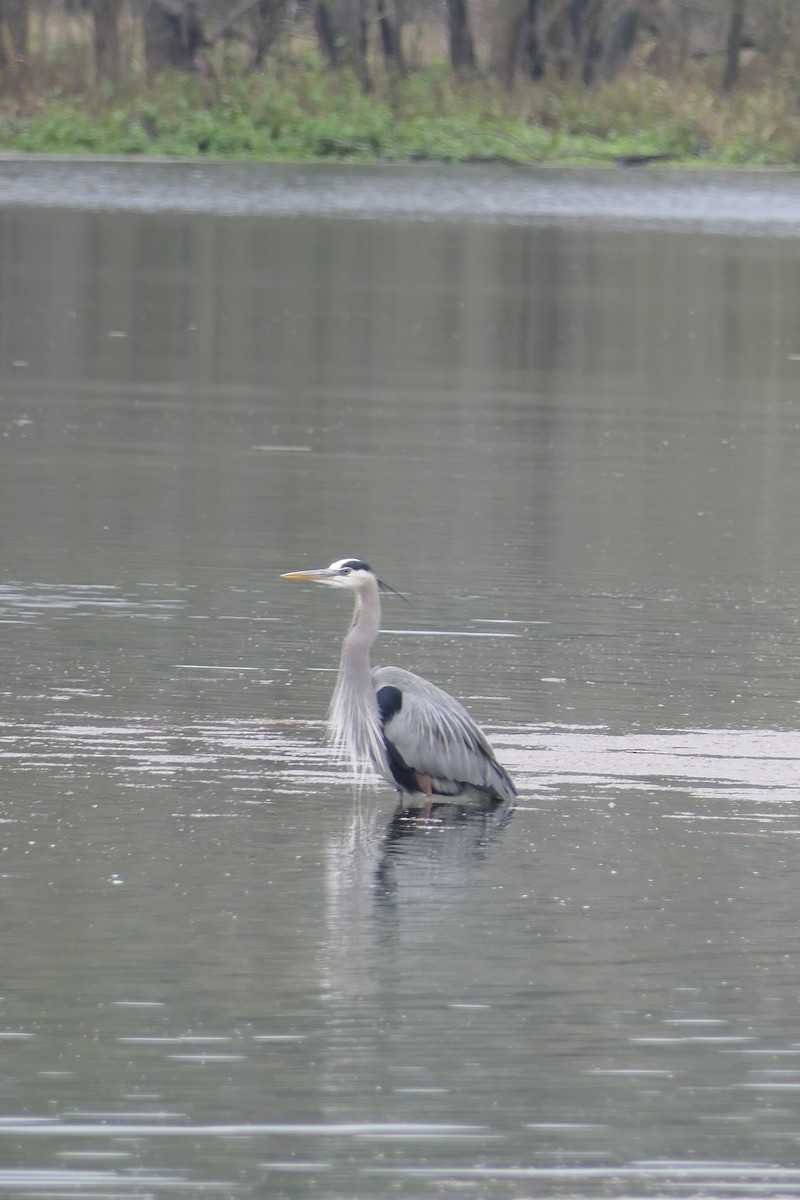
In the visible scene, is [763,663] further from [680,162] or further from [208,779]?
[680,162]

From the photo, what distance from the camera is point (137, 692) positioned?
364 inches

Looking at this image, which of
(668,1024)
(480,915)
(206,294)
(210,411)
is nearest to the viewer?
(668,1024)

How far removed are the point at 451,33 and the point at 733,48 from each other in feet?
22.3

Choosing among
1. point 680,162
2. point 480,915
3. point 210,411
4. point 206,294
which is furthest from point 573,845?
point 680,162

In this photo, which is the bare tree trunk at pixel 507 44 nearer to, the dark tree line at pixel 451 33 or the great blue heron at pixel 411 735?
the dark tree line at pixel 451 33

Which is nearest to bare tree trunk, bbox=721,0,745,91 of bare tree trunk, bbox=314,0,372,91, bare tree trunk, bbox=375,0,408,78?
bare tree trunk, bbox=375,0,408,78

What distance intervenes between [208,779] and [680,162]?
126ft

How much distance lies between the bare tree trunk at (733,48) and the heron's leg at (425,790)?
4544 cm

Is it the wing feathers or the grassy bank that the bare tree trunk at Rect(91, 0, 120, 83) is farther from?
the wing feathers

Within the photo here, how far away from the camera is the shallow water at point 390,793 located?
5.37 metres

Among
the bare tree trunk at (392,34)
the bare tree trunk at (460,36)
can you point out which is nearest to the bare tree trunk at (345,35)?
the bare tree trunk at (392,34)

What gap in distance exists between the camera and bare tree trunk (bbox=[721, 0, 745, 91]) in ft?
171

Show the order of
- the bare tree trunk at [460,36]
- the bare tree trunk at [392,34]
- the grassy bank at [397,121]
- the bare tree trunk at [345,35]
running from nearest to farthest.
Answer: the grassy bank at [397,121]
the bare tree trunk at [345,35]
the bare tree trunk at [392,34]
the bare tree trunk at [460,36]

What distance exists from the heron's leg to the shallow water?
0.49ft
